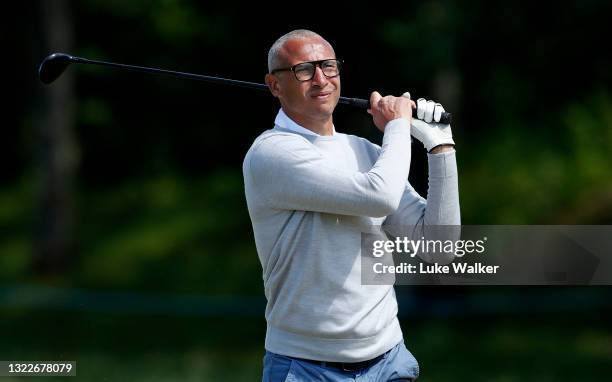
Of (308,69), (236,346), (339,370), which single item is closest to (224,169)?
(236,346)

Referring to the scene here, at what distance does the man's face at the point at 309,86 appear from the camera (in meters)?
3.71

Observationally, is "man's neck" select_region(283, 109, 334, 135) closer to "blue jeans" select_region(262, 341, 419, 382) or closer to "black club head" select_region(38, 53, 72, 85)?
"blue jeans" select_region(262, 341, 419, 382)

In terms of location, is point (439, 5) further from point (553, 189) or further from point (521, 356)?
point (521, 356)

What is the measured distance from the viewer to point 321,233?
140 inches

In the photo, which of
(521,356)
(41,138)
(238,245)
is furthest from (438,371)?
(41,138)

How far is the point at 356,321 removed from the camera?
355 cm

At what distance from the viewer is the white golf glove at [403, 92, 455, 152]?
12.3 ft

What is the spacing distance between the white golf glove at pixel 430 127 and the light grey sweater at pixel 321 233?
0.09m

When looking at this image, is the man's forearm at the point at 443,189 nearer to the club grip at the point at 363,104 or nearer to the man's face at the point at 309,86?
the club grip at the point at 363,104

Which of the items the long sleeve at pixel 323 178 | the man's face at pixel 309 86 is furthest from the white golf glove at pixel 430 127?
the man's face at pixel 309 86

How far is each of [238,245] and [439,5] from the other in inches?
154

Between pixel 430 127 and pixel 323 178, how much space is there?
0.47 metres

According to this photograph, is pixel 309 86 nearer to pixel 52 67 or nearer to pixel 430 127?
pixel 430 127

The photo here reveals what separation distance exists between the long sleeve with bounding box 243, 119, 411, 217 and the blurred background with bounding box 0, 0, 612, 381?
573 centimetres
